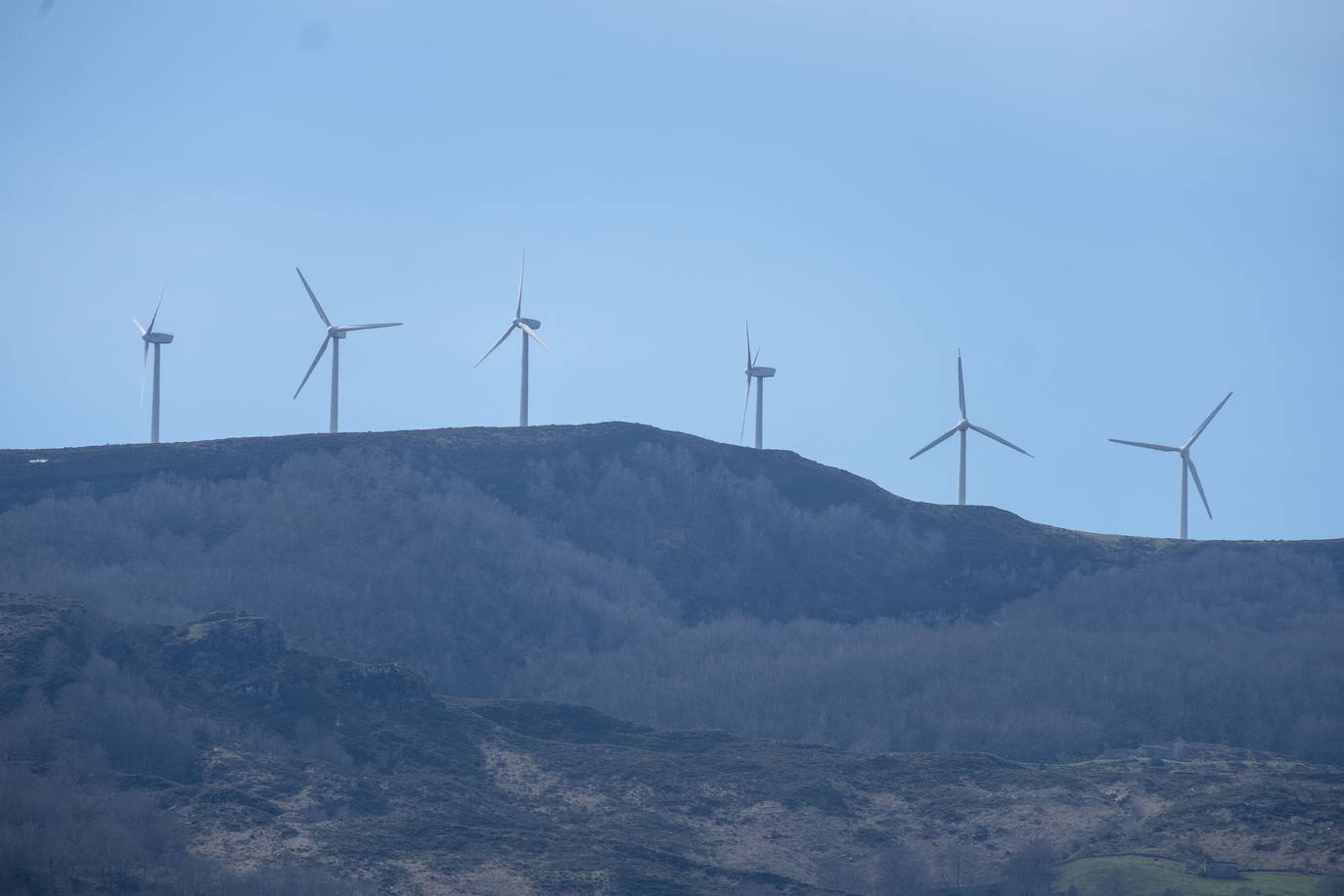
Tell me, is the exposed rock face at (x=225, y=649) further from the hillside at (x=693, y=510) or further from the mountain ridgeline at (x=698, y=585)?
the hillside at (x=693, y=510)

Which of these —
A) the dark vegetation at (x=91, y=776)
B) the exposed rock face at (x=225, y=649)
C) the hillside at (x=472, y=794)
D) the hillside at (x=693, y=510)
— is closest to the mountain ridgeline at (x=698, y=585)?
the hillside at (x=693, y=510)

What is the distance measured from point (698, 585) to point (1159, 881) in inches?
2541

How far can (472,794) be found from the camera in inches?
2761

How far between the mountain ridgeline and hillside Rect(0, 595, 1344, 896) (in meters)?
13.2

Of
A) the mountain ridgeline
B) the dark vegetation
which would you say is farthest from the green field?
the dark vegetation

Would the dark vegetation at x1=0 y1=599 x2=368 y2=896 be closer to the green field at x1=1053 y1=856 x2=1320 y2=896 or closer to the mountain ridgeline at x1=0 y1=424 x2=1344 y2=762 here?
the mountain ridgeline at x1=0 y1=424 x2=1344 y2=762

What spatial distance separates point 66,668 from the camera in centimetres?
7131

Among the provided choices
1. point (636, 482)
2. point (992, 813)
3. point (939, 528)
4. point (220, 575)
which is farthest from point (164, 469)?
point (992, 813)

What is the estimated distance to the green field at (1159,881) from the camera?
60000 millimetres

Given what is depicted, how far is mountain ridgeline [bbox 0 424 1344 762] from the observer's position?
313ft

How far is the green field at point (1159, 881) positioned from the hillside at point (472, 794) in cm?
145

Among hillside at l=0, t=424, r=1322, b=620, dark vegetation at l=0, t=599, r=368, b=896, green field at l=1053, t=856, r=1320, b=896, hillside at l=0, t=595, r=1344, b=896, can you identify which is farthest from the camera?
hillside at l=0, t=424, r=1322, b=620

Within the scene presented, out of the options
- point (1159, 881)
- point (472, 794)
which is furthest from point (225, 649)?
point (1159, 881)

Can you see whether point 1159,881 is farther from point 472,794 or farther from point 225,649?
point 225,649
